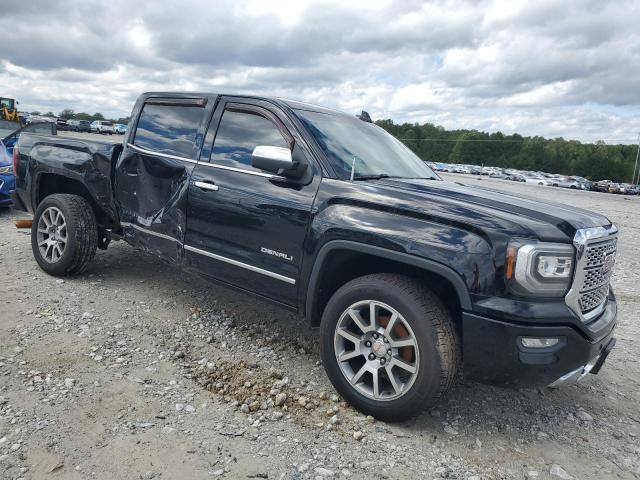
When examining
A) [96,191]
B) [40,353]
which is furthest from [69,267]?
[40,353]

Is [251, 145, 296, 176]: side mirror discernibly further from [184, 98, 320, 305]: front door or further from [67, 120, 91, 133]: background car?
[67, 120, 91, 133]: background car

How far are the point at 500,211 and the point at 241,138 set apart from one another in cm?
204

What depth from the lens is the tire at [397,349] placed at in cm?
286

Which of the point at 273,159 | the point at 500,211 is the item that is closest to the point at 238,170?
the point at 273,159

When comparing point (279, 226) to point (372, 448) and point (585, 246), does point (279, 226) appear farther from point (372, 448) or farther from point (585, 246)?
point (585, 246)

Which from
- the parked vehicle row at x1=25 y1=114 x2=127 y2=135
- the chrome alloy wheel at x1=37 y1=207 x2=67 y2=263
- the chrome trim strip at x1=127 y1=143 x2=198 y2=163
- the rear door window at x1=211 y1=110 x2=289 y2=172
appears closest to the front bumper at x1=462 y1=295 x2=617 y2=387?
the rear door window at x1=211 y1=110 x2=289 y2=172

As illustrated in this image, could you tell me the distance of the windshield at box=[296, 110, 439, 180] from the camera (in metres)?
3.63

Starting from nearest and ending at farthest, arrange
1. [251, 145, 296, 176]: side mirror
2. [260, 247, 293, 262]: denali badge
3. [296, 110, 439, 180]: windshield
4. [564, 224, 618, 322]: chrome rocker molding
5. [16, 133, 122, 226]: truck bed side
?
[564, 224, 618, 322]: chrome rocker molding
[251, 145, 296, 176]: side mirror
[260, 247, 293, 262]: denali badge
[296, 110, 439, 180]: windshield
[16, 133, 122, 226]: truck bed side

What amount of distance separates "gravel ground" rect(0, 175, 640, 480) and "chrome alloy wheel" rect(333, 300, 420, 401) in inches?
9.8

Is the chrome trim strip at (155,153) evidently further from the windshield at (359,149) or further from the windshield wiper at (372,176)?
the windshield wiper at (372,176)

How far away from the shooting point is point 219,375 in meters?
3.59

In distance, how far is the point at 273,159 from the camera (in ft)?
11.1

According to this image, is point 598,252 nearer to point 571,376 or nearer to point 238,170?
point 571,376

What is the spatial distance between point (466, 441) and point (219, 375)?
5.55 feet
